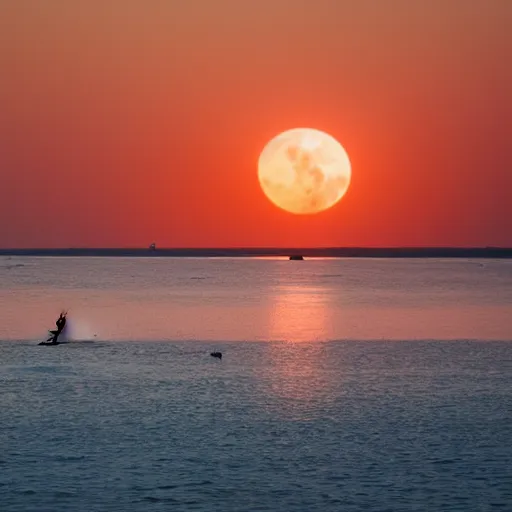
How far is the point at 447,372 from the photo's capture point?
38.5 metres

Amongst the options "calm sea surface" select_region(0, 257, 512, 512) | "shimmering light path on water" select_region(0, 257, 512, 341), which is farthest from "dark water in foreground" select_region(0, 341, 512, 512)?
"shimmering light path on water" select_region(0, 257, 512, 341)

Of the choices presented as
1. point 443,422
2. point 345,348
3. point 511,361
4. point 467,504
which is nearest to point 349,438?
point 443,422

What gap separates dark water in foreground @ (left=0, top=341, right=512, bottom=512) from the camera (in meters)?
19.5

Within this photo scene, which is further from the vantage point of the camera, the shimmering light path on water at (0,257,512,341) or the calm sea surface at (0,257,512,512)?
the shimmering light path on water at (0,257,512,341)

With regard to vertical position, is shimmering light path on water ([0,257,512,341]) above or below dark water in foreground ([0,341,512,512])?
above

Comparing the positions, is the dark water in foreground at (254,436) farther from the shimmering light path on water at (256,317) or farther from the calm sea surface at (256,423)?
the shimmering light path on water at (256,317)

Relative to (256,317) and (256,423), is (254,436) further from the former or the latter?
(256,317)

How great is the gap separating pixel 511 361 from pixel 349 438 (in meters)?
19.8

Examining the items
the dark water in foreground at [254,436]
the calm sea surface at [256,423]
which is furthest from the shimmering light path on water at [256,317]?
the dark water in foreground at [254,436]

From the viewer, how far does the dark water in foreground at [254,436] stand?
19.5 metres

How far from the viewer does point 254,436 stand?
25.0m

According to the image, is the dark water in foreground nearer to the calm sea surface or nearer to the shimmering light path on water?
the calm sea surface

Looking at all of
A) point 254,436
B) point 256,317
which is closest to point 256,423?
point 254,436

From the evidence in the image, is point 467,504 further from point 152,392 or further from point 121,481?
point 152,392
